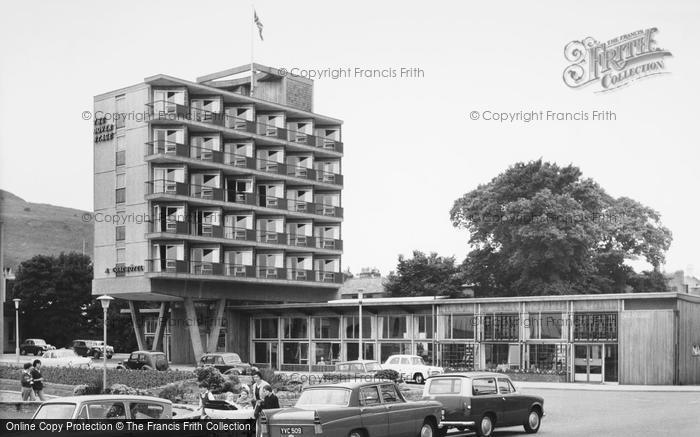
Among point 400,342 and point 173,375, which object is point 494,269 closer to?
point 400,342

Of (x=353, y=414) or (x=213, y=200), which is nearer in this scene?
(x=353, y=414)

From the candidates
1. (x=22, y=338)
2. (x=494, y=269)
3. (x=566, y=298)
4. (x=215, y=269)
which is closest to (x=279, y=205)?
(x=215, y=269)

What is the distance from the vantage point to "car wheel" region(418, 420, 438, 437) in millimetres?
22719

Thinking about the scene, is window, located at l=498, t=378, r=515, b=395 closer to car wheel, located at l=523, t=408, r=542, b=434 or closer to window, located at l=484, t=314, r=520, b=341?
car wheel, located at l=523, t=408, r=542, b=434

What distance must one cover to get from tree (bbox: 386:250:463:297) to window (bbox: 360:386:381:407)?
71635 millimetres

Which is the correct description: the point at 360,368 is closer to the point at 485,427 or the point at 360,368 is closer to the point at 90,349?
the point at 485,427

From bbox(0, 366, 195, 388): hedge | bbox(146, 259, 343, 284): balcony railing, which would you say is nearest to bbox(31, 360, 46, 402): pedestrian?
bbox(0, 366, 195, 388): hedge

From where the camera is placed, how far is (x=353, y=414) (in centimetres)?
2080

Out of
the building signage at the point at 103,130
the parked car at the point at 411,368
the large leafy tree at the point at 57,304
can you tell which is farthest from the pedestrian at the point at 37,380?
the large leafy tree at the point at 57,304

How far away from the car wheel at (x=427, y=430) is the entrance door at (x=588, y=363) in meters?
35.4

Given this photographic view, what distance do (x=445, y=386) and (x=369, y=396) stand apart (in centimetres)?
465

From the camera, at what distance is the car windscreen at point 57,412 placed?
17297mm

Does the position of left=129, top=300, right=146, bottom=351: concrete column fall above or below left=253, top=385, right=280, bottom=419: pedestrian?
below

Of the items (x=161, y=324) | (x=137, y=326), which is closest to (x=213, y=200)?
(x=161, y=324)
